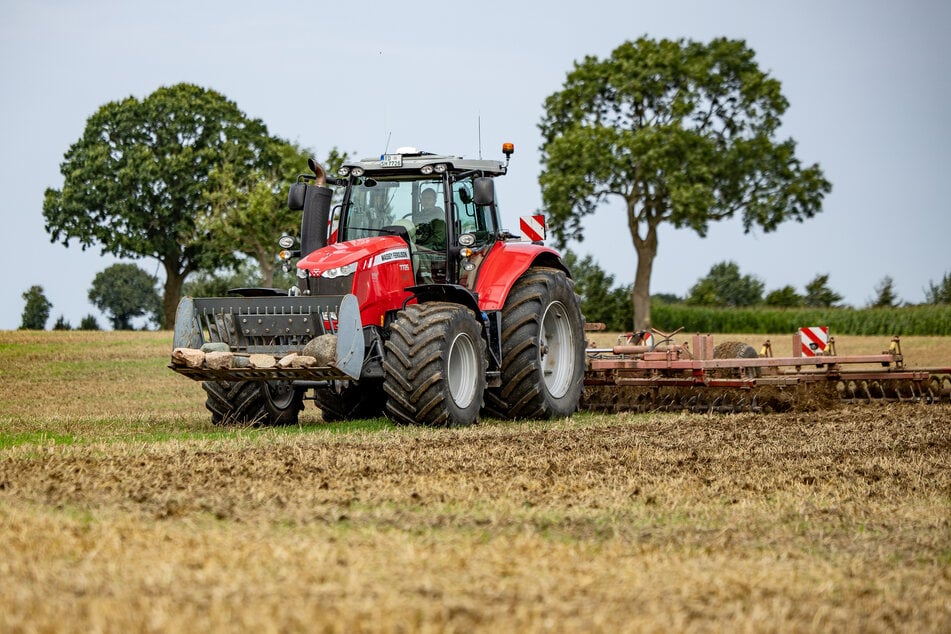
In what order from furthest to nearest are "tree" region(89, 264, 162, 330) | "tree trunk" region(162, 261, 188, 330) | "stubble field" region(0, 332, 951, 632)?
"tree" region(89, 264, 162, 330) < "tree trunk" region(162, 261, 188, 330) < "stubble field" region(0, 332, 951, 632)

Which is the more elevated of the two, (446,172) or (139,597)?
(446,172)

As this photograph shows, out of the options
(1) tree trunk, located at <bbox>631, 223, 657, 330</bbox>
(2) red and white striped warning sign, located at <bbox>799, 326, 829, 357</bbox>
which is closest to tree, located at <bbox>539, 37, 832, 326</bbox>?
(1) tree trunk, located at <bbox>631, 223, 657, 330</bbox>

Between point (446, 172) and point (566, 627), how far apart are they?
846 cm

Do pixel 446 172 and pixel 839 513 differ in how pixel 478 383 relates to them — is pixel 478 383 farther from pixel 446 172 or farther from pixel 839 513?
pixel 839 513

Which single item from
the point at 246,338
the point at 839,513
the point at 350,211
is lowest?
the point at 839,513

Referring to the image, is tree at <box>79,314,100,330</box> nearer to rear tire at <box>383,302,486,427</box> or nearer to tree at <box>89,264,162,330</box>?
tree at <box>89,264,162,330</box>

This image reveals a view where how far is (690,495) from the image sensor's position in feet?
25.0

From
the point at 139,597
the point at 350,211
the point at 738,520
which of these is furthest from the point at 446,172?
the point at 139,597

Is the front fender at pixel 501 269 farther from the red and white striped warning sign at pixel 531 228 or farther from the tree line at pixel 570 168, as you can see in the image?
the tree line at pixel 570 168

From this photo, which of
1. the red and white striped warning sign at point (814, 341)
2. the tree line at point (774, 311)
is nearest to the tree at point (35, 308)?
the tree line at point (774, 311)

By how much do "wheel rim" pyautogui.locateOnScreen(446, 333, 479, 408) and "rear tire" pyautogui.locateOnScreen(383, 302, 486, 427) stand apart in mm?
156

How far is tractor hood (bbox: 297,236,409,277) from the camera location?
11578mm

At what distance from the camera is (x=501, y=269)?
1268 centimetres

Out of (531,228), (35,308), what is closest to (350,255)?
(531,228)
